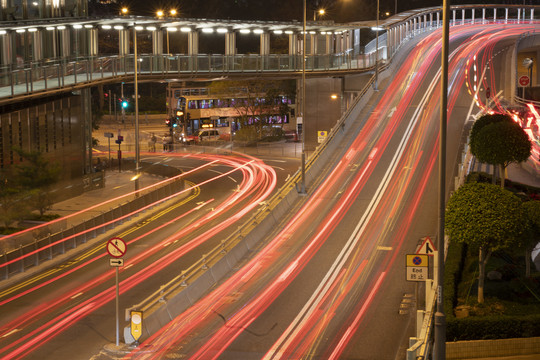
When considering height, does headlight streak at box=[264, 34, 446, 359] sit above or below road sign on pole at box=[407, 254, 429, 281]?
below

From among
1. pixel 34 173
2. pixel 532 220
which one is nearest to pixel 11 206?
pixel 34 173

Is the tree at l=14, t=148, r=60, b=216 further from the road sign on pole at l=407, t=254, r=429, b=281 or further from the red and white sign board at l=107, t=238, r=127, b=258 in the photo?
the road sign on pole at l=407, t=254, r=429, b=281

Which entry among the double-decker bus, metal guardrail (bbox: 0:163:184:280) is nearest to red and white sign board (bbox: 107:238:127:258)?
metal guardrail (bbox: 0:163:184:280)

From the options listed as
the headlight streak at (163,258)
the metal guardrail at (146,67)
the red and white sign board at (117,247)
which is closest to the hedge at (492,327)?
the red and white sign board at (117,247)

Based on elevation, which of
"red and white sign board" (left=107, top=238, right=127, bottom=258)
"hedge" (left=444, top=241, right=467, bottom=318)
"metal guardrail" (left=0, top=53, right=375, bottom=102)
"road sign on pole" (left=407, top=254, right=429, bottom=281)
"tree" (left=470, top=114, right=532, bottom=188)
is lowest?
"hedge" (left=444, top=241, right=467, bottom=318)

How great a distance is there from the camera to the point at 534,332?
18.6 metres

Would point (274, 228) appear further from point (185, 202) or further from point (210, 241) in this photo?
point (185, 202)

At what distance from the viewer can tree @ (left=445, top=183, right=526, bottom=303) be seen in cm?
1991

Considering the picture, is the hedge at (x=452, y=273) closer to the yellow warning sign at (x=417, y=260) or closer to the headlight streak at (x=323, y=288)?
the yellow warning sign at (x=417, y=260)

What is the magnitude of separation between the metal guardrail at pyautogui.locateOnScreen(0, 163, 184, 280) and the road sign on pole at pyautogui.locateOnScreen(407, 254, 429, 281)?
50.0ft

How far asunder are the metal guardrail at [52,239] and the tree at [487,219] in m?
15.8

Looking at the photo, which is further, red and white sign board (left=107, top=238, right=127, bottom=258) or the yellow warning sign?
red and white sign board (left=107, top=238, right=127, bottom=258)

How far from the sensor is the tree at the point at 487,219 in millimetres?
19906

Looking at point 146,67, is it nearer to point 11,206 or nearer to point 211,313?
point 11,206
